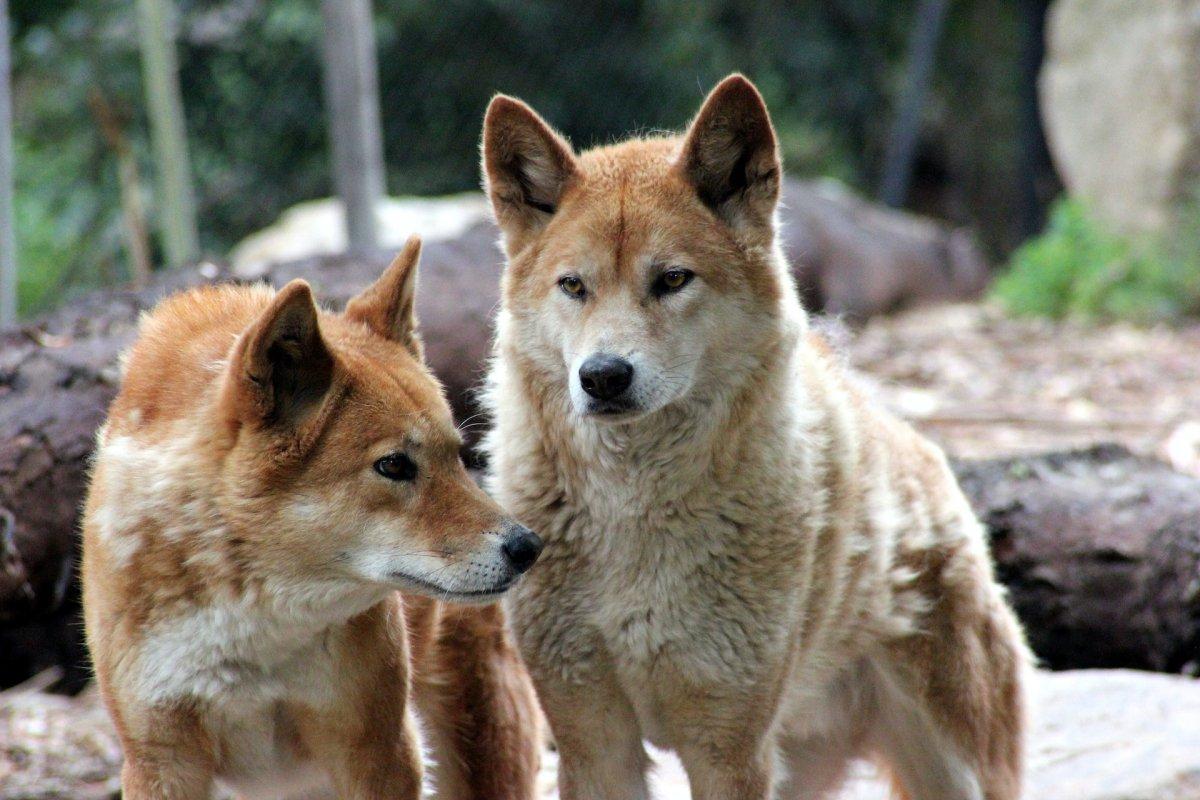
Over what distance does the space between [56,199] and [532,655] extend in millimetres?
10060

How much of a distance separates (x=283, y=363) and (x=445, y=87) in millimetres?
11499

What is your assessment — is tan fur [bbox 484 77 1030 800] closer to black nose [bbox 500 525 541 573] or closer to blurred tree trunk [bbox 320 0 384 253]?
black nose [bbox 500 525 541 573]

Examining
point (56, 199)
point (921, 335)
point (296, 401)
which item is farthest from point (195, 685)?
point (56, 199)

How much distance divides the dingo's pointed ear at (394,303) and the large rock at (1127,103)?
9127 millimetres

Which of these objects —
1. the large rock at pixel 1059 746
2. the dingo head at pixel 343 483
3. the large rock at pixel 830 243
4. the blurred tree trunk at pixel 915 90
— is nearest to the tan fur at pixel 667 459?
the dingo head at pixel 343 483

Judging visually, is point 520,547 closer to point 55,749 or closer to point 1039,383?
point 55,749

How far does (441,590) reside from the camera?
3178 mm

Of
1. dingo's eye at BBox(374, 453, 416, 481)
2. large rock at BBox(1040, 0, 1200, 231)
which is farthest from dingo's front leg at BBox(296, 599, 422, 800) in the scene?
large rock at BBox(1040, 0, 1200, 231)

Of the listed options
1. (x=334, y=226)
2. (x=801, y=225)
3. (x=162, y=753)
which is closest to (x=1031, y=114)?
(x=801, y=225)

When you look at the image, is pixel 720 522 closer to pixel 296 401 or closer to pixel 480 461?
pixel 296 401

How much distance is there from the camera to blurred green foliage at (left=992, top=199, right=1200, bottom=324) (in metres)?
10.5

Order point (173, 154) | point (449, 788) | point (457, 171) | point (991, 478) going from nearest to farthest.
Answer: point (449, 788)
point (991, 478)
point (173, 154)
point (457, 171)

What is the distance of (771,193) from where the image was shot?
3688 mm

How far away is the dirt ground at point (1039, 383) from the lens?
7512 mm
